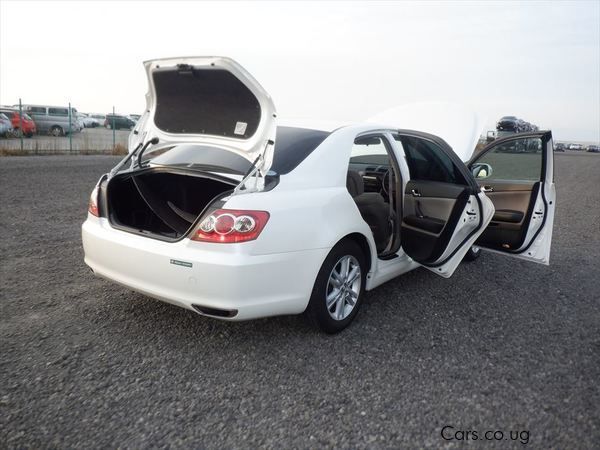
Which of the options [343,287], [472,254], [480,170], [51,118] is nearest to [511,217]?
[480,170]

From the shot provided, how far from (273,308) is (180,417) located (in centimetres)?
83

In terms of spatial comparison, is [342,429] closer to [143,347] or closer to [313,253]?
[313,253]

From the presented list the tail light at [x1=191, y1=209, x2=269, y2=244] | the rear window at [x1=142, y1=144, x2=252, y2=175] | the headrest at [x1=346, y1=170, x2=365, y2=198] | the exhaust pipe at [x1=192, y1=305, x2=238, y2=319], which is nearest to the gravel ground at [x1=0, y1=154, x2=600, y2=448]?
the exhaust pipe at [x1=192, y1=305, x2=238, y2=319]

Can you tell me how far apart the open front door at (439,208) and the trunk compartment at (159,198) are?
65.6 inches

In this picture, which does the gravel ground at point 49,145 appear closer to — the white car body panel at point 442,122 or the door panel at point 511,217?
the white car body panel at point 442,122

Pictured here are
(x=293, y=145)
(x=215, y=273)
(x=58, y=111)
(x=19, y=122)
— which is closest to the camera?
(x=215, y=273)

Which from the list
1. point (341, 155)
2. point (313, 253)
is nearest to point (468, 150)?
point (341, 155)

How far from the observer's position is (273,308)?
3020 mm

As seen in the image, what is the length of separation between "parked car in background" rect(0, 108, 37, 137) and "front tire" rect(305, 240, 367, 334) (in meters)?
18.0

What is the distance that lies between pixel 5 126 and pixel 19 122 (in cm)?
64

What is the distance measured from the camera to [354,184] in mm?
3900

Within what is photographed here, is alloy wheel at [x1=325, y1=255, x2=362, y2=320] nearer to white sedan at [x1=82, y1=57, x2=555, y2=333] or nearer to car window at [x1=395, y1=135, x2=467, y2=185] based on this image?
white sedan at [x1=82, y1=57, x2=555, y2=333]

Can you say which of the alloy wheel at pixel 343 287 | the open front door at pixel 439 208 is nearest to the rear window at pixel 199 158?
the alloy wheel at pixel 343 287

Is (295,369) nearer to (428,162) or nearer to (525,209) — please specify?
(428,162)
